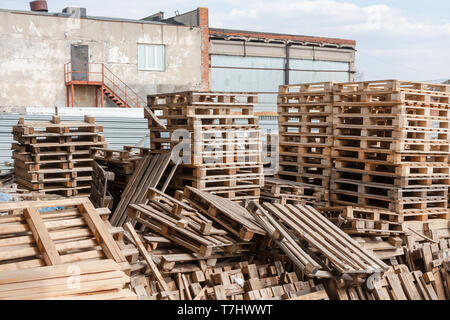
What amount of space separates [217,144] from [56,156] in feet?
13.2

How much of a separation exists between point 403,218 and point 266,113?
18.0 metres

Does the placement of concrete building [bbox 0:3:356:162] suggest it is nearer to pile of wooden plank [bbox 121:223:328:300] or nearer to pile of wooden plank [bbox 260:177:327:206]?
pile of wooden plank [bbox 260:177:327:206]

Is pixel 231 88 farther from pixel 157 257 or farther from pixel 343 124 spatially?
pixel 157 257

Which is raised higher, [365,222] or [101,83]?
[101,83]

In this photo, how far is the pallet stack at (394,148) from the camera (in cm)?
925

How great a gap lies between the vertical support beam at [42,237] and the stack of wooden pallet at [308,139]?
636 cm

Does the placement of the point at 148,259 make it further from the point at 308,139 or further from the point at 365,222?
the point at 308,139

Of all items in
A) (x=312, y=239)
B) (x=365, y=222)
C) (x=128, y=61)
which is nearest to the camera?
(x=312, y=239)

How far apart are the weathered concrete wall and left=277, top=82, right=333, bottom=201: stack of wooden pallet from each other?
556 inches

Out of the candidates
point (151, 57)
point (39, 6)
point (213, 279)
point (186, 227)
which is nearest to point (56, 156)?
point (186, 227)

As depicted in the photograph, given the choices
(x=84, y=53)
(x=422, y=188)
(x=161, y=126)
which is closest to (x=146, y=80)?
(x=84, y=53)

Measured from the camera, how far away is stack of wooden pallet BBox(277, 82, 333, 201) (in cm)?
1046

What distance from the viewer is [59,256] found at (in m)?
4.71

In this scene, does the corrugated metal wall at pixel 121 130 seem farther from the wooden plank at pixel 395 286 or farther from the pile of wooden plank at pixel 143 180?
the wooden plank at pixel 395 286
